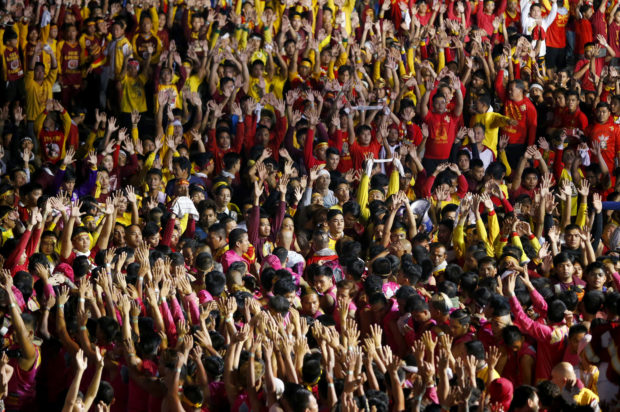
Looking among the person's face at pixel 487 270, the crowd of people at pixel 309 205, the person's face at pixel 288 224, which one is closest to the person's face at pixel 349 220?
the crowd of people at pixel 309 205

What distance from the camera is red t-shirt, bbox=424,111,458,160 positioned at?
430 inches

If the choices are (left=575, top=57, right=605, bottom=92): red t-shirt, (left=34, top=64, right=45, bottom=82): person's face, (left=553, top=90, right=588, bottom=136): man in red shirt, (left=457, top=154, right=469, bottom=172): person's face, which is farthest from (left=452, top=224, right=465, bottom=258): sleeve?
(left=34, top=64, right=45, bottom=82): person's face

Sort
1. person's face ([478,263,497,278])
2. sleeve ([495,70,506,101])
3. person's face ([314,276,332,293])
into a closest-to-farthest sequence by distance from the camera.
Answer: person's face ([314,276,332,293]), person's face ([478,263,497,278]), sleeve ([495,70,506,101])

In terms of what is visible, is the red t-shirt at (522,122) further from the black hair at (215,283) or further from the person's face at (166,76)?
the black hair at (215,283)

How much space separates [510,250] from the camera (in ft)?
26.9

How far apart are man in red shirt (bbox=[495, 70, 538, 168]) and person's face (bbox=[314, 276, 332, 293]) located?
404 cm

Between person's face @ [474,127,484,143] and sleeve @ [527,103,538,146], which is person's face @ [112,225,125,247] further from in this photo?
sleeve @ [527,103,538,146]

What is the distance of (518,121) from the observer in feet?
36.6

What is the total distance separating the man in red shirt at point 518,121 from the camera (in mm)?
11094

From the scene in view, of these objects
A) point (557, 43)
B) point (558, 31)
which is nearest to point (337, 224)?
point (557, 43)

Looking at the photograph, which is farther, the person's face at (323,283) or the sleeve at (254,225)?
the sleeve at (254,225)

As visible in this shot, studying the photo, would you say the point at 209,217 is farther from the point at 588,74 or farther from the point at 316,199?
the point at 588,74

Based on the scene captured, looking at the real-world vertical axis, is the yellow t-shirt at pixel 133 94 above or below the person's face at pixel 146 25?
below

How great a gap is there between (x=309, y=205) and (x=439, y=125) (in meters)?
2.29
